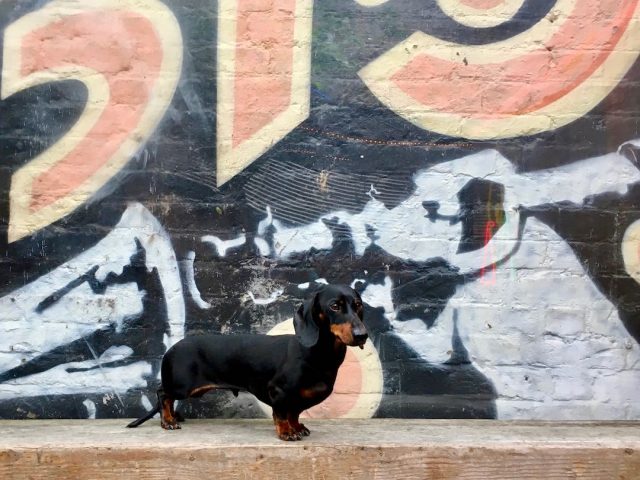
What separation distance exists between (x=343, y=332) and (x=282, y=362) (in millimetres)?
484

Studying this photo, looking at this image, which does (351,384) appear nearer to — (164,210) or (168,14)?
(164,210)

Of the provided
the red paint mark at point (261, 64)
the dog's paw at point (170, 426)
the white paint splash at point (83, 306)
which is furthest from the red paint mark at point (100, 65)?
the dog's paw at point (170, 426)

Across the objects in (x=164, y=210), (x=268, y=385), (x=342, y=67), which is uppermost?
(x=342, y=67)

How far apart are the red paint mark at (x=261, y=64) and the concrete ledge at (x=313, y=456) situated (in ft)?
5.81

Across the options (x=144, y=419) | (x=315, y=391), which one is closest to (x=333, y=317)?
(x=315, y=391)

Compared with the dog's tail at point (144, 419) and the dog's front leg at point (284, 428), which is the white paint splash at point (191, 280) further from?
the dog's front leg at point (284, 428)

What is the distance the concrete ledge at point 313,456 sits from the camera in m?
3.75

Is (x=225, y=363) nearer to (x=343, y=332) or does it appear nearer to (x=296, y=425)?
(x=296, y=425)

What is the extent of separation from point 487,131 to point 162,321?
7.22ft

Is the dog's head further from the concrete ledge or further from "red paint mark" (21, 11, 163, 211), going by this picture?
"red paint mark" (21, 11, 163, 211)

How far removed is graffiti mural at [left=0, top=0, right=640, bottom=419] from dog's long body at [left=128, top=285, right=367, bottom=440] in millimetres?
552

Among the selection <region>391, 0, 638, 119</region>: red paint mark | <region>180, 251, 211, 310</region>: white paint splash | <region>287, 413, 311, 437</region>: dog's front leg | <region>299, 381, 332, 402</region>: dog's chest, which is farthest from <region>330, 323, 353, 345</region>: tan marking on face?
<region>391, 0, 638, 119</region>: red paint mark

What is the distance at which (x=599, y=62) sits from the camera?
15.1 ft

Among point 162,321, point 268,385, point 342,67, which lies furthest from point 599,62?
point 162,321
